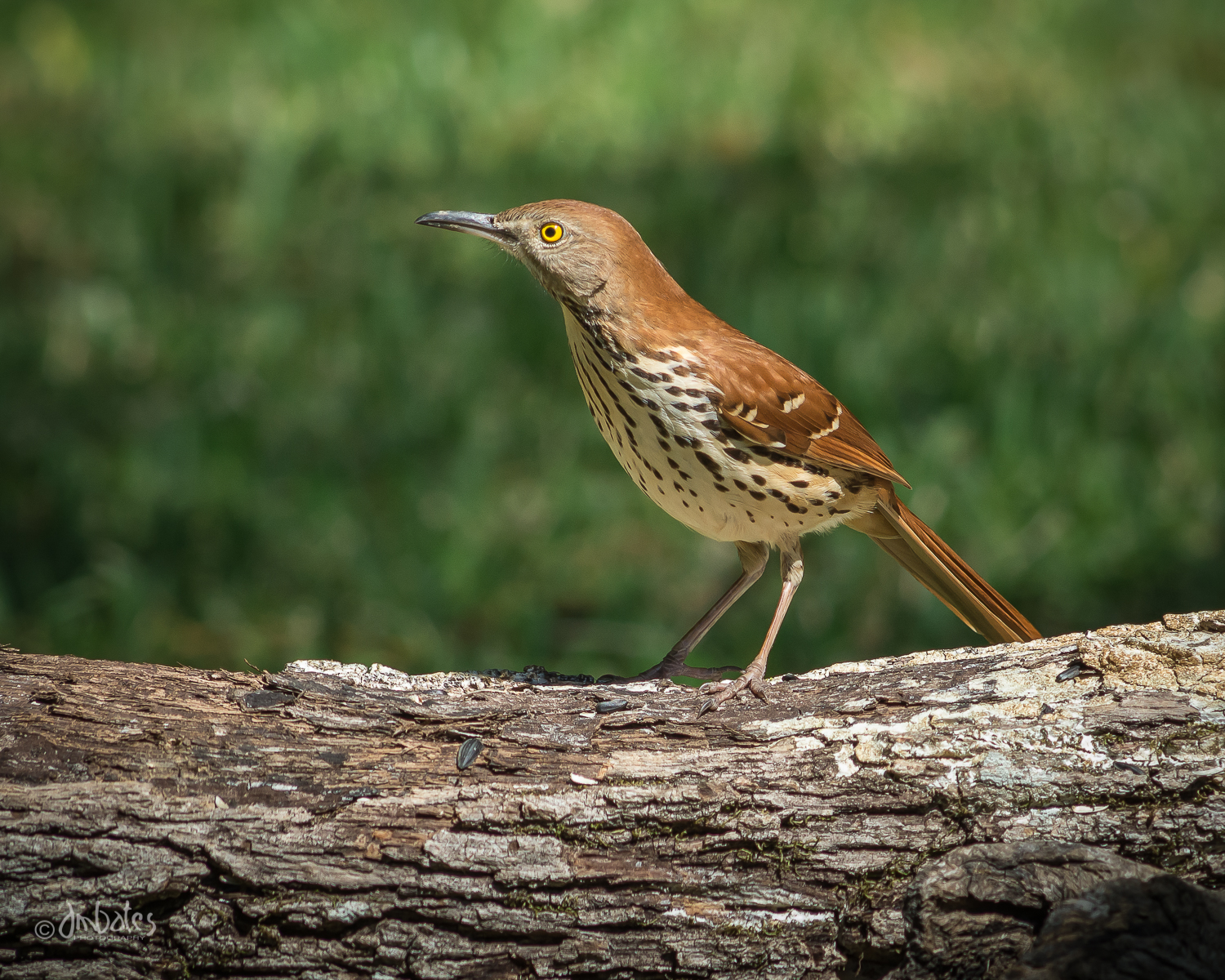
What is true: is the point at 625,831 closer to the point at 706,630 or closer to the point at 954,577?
the point at 706,630

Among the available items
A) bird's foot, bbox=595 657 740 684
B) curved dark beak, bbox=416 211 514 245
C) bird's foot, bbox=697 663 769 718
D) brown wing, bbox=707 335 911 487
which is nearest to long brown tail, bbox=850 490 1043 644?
brown wing, bbox=707 335 911 487

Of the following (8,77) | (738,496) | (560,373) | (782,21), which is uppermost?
(782,21)

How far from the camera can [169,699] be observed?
2.82 metres

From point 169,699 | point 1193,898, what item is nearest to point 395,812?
point 169,699

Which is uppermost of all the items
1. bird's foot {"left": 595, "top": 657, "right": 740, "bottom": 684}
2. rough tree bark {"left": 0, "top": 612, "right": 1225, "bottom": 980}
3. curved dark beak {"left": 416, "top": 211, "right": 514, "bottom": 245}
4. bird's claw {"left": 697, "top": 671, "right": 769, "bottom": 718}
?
curved dark beak {"left": 416, "top": 211, "right": 514, "bottom": 245}

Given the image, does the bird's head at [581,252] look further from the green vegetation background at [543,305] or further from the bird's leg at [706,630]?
the green vegetation background at [543,305]

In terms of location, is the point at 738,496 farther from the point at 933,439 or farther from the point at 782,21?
the point at 782,21

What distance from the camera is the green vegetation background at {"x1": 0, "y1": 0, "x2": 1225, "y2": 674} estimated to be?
201 inches

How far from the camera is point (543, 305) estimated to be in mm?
6973

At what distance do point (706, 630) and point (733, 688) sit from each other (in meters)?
0.78

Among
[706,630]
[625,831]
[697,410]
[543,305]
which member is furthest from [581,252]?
[543,305]

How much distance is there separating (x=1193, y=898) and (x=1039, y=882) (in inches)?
10.6

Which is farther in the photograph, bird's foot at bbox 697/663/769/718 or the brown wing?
the brown wing

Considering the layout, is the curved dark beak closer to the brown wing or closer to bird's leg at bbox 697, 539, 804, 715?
the brown wing
